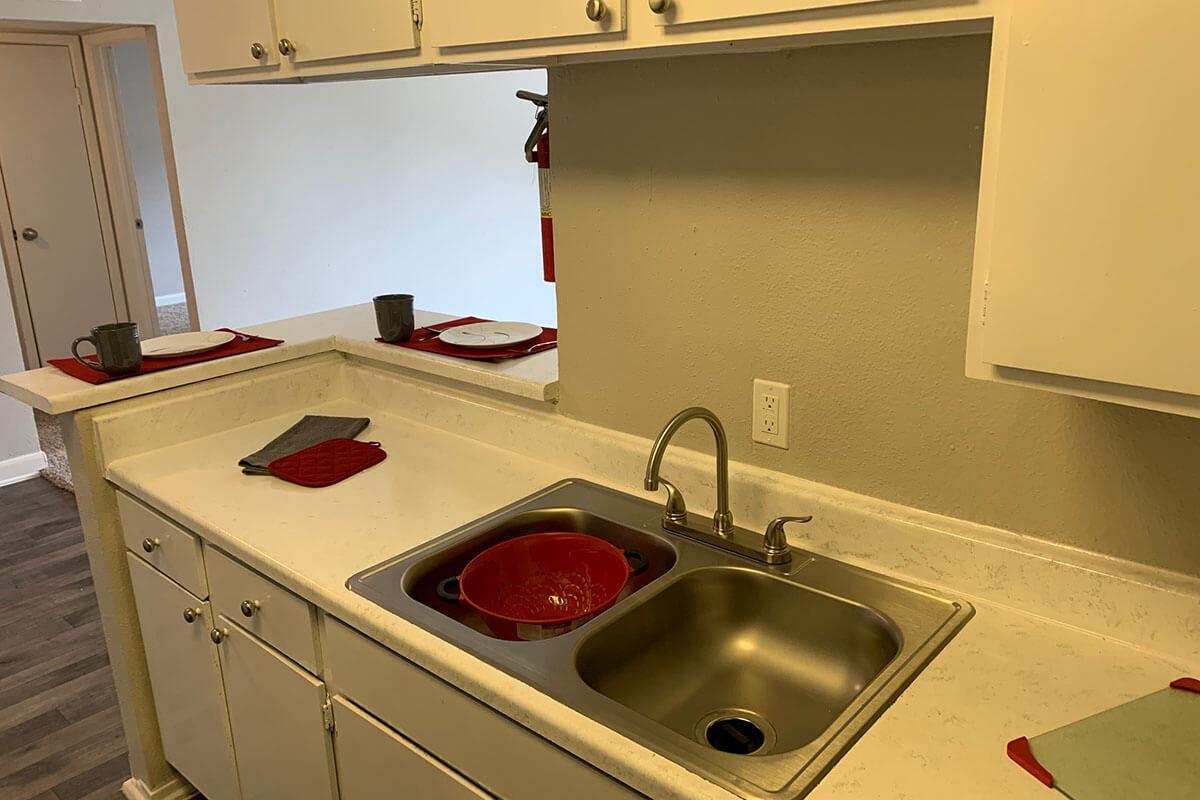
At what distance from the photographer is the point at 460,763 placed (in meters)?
1.28

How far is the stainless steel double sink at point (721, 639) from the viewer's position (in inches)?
48.5

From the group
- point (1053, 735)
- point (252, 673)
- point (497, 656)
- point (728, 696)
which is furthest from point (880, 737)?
point (252, 673)

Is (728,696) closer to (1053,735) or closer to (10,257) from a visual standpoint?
(1053,735)

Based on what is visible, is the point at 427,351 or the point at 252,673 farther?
the point at 427,351

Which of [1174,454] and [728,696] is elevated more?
[1174,454]

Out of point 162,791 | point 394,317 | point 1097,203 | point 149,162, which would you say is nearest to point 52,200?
point 149,162

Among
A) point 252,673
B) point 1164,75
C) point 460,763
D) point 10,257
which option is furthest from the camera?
point 10,257

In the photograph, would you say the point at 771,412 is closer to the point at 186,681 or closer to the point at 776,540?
the point at 776,540

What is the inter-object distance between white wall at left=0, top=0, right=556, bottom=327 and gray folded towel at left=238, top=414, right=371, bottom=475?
8.30 feet

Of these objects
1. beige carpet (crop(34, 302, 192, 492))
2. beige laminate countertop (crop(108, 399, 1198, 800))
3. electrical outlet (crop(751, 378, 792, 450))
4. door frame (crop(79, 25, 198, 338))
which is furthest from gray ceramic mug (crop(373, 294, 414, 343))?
beige carpet (crop(34, 302, 192, 492))

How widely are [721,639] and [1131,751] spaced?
1.96ft

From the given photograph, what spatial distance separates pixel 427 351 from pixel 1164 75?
1.64 meters

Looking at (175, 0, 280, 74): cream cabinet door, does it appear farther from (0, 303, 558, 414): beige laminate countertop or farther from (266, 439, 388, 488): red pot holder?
(266, 439, 388, 488): red pot holder

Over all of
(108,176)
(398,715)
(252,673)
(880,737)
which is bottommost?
(252,673)
